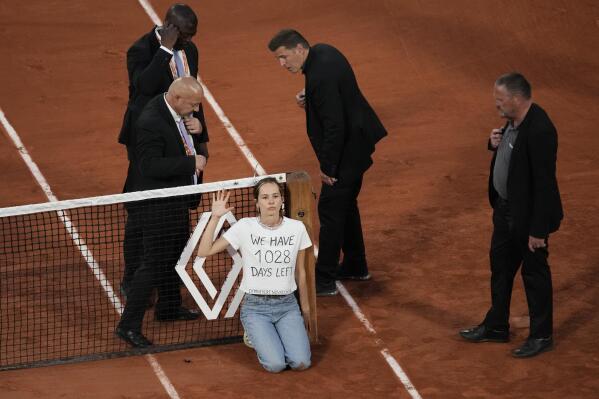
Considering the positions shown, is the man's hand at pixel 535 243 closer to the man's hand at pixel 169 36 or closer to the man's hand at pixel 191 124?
the man's hand at pixel 191 124

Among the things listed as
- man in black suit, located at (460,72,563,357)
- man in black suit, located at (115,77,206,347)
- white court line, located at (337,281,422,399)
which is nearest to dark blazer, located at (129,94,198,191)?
man in black suit, located at (115,77,206,347)

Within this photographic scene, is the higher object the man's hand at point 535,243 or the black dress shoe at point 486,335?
the man's hand at point 535,243

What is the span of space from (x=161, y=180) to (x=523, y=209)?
3.19 m

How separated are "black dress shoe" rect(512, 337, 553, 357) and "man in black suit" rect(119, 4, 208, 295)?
3397 mm

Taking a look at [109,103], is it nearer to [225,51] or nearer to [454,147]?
[225,51]

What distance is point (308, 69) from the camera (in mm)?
11883

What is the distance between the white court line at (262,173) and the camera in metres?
10.8

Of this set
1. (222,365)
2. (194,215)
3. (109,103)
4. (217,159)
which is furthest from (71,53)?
(222,365)

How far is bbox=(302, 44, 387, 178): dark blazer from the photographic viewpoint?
38.8ft

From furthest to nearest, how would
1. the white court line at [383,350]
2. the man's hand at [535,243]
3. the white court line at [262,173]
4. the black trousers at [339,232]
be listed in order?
the black trousers at [339,232], the white court line at [262,173], the white court line at [383,350], the man's hand at [535,243]

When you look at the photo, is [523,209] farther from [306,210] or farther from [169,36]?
[169,36]

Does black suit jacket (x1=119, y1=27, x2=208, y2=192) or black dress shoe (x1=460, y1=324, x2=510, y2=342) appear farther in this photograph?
black suit jacket (x1=119, y1=27, x2=208, y2=192)

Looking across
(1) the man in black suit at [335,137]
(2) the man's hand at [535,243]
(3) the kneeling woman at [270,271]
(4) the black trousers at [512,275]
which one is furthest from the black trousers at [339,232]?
(2) the man's hand at [535,243]

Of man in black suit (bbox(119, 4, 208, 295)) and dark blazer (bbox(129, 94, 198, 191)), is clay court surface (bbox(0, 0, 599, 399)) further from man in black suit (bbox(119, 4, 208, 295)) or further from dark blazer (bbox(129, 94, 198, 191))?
dark blazer (bbox(129, 94, 198, 191))
